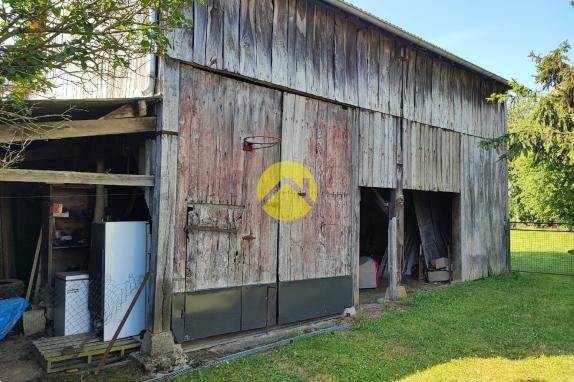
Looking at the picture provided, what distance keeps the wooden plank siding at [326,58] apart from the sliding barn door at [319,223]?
1.33ft

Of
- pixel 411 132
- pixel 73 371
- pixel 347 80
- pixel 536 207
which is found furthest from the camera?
pixel 536 207

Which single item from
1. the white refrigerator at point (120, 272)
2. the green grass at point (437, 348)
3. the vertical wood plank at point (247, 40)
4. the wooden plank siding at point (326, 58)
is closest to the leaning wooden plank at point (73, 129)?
the wooden plank siding at point (326, 58)

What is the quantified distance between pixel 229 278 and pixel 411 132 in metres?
5.08

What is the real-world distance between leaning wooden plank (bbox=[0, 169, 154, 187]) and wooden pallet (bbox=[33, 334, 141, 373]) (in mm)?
1851

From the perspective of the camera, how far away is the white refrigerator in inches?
192

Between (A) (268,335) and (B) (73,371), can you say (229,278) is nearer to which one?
(A) (268,335)

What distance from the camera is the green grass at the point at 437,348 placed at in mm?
4520

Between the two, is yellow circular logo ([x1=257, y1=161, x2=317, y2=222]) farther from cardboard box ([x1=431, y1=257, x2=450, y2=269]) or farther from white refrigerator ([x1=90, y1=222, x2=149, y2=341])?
cardboard box ([x1=431, y1=257, x2=450, y2=269])

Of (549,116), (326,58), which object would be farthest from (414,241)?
(326,58)

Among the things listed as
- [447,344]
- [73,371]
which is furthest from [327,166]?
[73,371]

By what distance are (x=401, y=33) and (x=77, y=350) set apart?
7.16m

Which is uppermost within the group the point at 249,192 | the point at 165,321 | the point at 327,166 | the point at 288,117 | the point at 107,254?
the point at 288,117

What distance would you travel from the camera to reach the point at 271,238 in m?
6.05

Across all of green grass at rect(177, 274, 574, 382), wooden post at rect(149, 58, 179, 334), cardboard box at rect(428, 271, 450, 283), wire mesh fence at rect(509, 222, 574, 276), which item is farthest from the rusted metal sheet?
wire mesh fence at rect(509, 222, 574, 276)
